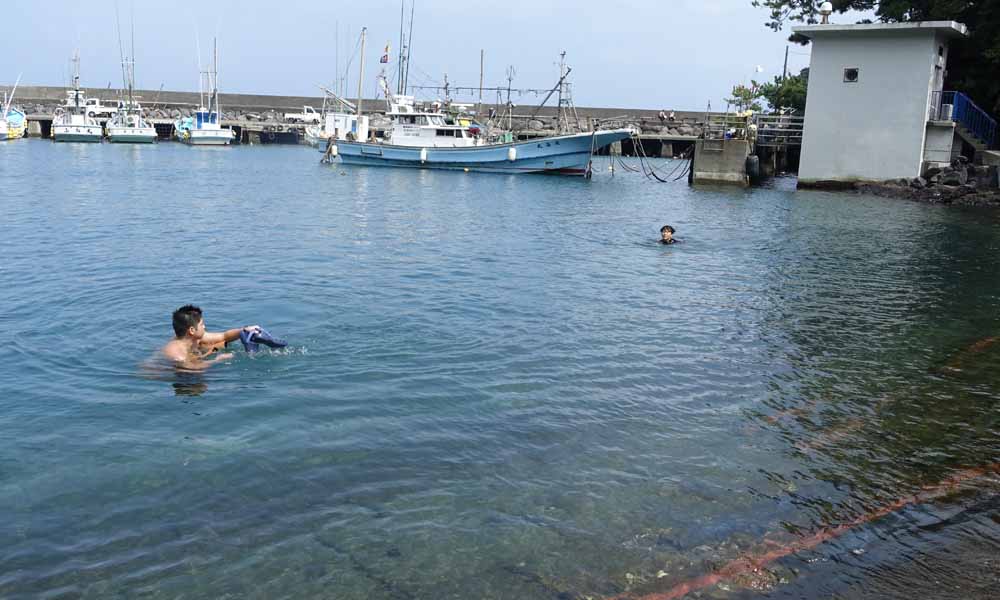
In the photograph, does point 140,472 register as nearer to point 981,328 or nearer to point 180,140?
point 981,328

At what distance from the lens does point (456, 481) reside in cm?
626

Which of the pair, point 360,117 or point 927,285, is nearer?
point 927,285

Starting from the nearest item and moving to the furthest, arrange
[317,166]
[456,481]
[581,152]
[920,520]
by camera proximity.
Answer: [920,520], [456,481], [581,152], [317,166]

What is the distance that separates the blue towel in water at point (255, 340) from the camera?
8.70 metres

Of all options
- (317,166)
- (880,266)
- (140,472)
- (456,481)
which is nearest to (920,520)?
(456,481)

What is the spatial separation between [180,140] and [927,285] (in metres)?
76.1

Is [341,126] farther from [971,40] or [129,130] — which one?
[971,40]

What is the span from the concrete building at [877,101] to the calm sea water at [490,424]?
655 inches

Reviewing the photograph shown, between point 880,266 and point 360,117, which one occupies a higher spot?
point 360,117

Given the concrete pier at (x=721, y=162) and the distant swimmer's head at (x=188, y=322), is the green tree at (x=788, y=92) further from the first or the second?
the distant swimmer's head at (x=188, y=322)

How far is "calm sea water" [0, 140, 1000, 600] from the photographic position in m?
5.07

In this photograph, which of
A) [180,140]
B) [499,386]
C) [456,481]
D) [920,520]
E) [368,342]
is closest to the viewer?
[920,520]

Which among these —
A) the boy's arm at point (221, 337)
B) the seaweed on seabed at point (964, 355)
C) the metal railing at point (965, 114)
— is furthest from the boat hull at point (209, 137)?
the seaweed on seabed at point (964, 355)

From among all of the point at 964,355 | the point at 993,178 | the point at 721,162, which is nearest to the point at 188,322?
the point at 964,355
